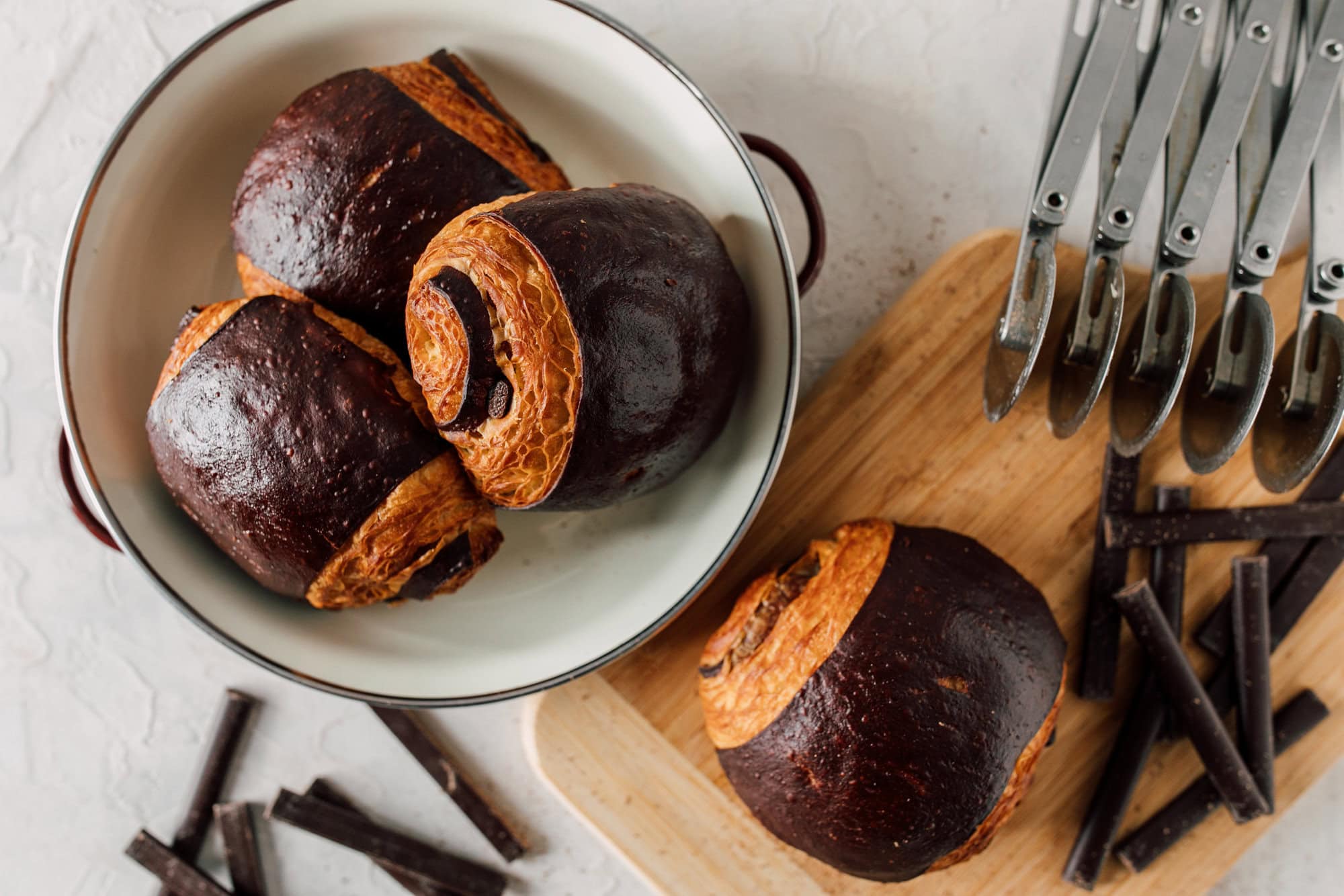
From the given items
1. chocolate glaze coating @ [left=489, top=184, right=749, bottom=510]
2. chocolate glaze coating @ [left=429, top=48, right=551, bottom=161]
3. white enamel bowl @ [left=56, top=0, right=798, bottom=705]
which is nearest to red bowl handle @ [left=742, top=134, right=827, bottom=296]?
white enamel bowl @ [left=56, top=0, right=798, bottom=705]

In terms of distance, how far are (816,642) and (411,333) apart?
80 cm

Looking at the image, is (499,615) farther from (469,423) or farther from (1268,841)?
(1268,841)

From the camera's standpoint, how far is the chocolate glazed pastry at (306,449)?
1303 mm

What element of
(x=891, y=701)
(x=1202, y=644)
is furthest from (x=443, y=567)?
(x=1202, y=644)

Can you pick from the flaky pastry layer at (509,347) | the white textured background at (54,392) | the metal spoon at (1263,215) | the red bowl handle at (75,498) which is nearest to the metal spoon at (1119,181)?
the metal spoon at (1263,215)

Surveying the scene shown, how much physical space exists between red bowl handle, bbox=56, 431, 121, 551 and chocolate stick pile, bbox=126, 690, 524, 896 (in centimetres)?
45

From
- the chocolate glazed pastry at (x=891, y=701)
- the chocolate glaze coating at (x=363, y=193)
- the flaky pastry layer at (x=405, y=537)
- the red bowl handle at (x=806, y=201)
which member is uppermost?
the chocolate glaze coating at (x=363, y=193)

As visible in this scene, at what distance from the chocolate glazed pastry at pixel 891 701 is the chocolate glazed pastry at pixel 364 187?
32.3 inches

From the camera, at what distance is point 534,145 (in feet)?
5.16

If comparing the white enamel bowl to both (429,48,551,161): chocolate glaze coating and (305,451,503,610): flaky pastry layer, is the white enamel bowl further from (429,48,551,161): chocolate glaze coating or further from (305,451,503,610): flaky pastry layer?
(305,451,503,610): flaky pastry layer

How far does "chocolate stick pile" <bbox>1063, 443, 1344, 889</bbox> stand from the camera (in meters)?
1.64

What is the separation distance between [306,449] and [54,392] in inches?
39.0

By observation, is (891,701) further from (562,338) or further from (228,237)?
(228,237)

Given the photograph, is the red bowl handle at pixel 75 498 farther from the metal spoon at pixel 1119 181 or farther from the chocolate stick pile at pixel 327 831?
the metal spoon at pixel 1119 181
